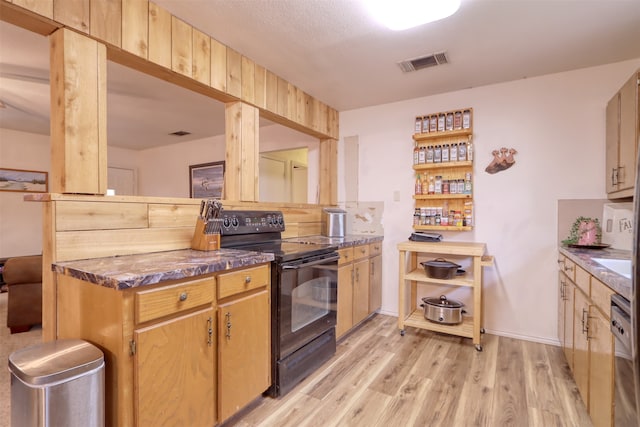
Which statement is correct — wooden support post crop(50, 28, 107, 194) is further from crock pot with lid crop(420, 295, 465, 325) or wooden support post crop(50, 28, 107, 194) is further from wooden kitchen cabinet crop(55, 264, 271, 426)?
crock pot with lid crop(420, 295, 465, 325)

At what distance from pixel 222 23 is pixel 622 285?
248cm

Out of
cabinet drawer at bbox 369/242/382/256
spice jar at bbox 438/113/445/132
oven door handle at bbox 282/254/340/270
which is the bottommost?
cabinet drawer at bbox 369/242/382/256

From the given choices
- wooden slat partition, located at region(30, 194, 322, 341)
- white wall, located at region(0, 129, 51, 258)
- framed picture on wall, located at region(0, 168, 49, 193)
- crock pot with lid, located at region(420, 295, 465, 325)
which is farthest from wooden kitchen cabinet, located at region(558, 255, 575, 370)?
framed picture on wall, located at region(0, 168, 49, 193)

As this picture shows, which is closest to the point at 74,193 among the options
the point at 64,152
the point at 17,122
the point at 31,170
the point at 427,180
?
A: the point at 64,152

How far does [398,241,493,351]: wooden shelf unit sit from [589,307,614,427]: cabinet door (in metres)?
1.02

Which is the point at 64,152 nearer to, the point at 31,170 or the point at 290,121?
the point at 290,121

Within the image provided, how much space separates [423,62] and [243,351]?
2521mm

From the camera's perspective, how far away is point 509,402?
1.91 metres

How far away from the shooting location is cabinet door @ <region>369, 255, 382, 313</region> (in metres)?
3.24

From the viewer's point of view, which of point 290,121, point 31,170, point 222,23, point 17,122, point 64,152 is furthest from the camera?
point 31,170

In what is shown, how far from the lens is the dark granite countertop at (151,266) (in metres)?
1.20

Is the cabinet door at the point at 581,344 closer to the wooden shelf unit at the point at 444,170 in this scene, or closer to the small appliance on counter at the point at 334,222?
the wooden shelf unit at the point at 444,170

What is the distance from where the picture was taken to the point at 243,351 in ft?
5.48

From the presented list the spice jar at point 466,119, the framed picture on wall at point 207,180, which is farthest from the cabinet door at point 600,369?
the framed picture on wall at point 207,180
